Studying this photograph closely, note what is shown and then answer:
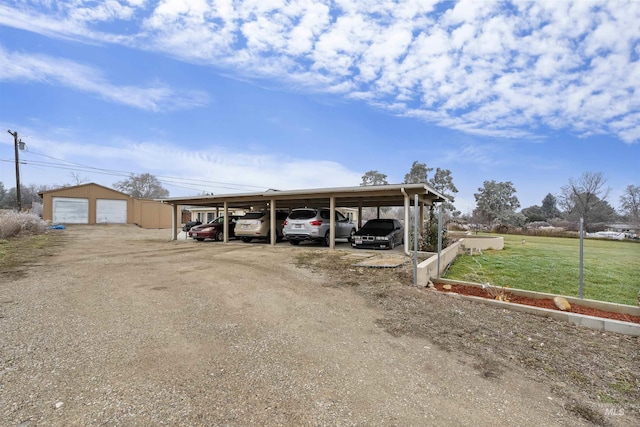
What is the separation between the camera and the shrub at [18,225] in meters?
15.1

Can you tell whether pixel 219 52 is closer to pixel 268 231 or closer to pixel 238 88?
pixel 238 88

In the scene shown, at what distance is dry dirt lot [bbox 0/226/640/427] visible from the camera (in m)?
2.30

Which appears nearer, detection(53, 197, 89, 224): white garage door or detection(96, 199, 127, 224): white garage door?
detection(53, 197, 89, 224): white garage door

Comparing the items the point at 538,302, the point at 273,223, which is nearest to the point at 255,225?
the point at 273,223

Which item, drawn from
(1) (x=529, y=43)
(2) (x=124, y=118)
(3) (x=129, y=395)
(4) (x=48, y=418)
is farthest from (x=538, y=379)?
(2) (x=124, y=118)

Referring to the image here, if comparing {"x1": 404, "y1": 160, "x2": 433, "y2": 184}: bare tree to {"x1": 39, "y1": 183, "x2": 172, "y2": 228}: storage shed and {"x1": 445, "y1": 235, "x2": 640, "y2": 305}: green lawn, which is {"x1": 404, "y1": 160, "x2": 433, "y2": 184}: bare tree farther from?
{"x1": 39, "y1": 183, "x2": 172, "y2": 228}: storage shed

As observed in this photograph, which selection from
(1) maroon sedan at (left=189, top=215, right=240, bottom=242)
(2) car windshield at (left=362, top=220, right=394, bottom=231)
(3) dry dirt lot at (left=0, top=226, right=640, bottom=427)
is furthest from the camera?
(1) maroon sedan at (left=189, top=215, right=240, bottom=242)

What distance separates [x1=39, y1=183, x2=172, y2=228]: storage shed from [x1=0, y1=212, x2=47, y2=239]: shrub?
Result: 9555mm

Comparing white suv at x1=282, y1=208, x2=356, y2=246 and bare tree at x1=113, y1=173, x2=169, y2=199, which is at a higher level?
bare tree at x1=113, y1=173, x2=169, y2=199

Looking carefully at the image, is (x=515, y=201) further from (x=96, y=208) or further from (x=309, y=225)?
(x=96, y=208)

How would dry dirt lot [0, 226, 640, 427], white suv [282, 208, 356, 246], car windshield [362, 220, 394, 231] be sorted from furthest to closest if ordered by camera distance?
car windshield [362, 220, 394, 231] < white suv [282, 208, 356, 246] < dry dirt lot [0, 226, 640, 427]

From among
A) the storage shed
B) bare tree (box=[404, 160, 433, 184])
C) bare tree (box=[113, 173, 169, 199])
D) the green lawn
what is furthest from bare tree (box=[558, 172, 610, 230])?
bare tree (box=[113, 173, 169, 199])

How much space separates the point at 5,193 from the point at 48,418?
8254 cm

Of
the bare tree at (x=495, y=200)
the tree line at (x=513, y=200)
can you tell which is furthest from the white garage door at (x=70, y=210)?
the bare tree at (x=495, y=200)
